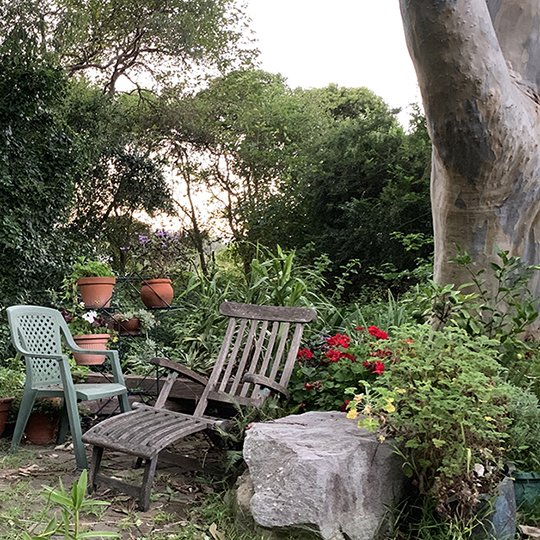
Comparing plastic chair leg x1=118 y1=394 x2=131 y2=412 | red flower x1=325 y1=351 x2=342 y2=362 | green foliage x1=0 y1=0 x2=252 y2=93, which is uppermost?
green foliage x1=0 y1=0 x2=252 y2=93

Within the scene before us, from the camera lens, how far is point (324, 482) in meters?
2.26

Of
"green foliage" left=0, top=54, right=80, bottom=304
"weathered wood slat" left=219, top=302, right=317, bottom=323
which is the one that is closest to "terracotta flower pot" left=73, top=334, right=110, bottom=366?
"weathered wood slat" left=219, top=302, right=317, bottom=323

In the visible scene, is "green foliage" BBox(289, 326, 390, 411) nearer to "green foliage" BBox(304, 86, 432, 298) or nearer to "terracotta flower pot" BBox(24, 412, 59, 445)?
"terracotta flower pot" BBox(24, 412, 59, 445)

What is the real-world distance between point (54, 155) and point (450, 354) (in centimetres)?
701

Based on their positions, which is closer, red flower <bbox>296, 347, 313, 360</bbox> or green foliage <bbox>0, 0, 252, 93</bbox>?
red flower <bbox>296, 347, 313, 360</bbox>

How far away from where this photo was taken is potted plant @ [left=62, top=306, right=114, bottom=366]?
477 cm

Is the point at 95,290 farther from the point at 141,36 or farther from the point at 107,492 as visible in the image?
the point at 141,36

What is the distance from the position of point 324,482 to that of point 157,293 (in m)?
3.24

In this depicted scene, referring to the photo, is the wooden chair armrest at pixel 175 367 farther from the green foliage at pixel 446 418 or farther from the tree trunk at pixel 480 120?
the tree trunk at pixel 480 120

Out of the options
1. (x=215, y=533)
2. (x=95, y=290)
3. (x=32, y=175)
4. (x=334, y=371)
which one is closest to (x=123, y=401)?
(x=95, y=290)

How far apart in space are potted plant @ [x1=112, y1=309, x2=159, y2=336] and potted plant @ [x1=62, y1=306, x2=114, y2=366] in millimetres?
102

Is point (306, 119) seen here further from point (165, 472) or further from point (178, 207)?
point (165, 472)

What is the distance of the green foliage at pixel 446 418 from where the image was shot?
224cm

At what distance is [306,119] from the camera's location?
1377 cm
